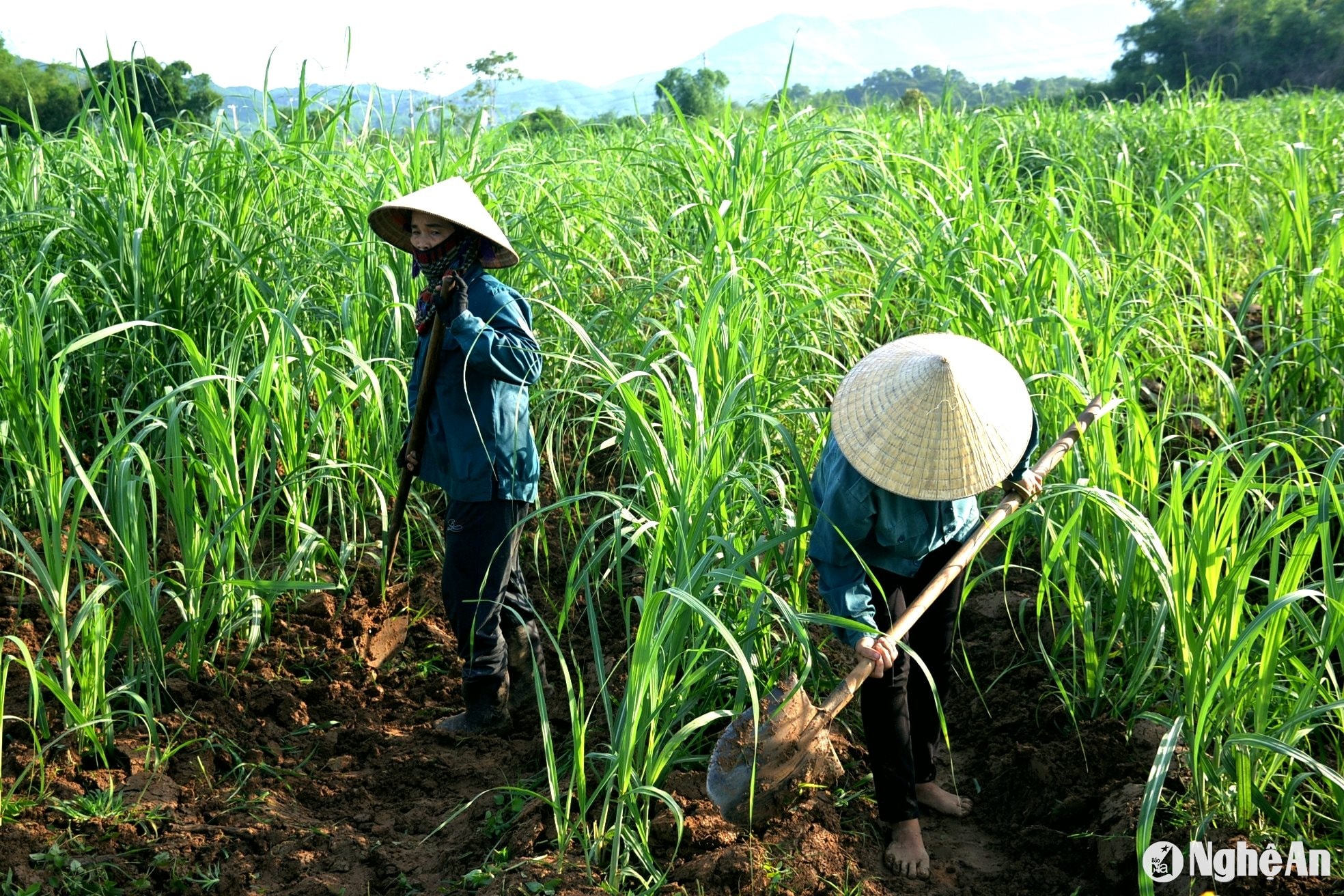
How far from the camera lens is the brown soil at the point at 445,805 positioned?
6.89 ft

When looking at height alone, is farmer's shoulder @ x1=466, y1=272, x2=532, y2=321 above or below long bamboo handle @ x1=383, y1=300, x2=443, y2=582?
above

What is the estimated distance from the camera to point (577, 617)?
3.00m

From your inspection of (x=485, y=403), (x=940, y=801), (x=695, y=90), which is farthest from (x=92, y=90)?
(x=695, y=90)

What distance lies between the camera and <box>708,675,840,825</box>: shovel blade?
1993 mm

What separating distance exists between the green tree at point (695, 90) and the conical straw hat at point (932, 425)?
2209 millimetres

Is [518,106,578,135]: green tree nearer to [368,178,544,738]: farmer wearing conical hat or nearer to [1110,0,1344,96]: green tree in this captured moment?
[368,178,544,738]: farmer wearing conical hat

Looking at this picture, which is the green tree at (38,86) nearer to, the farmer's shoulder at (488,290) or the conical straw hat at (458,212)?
the conical straw hat at (458,212)

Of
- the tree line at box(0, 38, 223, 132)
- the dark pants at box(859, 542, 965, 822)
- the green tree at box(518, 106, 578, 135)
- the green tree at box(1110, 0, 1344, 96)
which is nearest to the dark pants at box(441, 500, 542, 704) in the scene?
the dark pants at box(859, 542, 965, 822)

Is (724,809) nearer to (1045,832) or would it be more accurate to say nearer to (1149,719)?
(1045,832)

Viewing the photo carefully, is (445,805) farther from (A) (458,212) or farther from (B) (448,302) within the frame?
(A) (458,212)

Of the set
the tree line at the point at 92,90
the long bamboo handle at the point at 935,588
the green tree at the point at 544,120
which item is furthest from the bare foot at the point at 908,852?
the green tree at the point at 544,120

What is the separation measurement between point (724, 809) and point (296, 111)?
268cm

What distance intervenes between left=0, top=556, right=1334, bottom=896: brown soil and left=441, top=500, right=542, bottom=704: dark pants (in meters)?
0.17

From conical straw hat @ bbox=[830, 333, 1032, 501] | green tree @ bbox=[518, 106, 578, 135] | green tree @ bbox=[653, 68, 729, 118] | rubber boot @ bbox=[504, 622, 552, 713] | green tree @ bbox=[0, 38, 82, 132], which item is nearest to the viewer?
conical straw hat @ bbox=[830, 333, 1032, 501]
